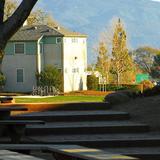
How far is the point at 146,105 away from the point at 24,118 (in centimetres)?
387

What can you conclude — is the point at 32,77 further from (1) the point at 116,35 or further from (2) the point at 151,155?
(2) the point at 151,155

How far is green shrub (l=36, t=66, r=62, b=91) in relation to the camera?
50.9 m

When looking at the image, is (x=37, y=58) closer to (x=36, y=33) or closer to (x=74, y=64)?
(x=36, y=33)

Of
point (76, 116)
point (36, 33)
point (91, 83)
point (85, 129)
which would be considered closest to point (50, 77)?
point (36, 33)

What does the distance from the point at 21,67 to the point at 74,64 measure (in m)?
4.96

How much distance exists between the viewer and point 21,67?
53344 millimetres

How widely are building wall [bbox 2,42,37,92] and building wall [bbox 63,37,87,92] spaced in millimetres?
2682

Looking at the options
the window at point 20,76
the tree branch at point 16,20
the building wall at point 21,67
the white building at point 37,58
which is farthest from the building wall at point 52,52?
the tree branch at point 16,20

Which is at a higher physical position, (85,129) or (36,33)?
(36,33)

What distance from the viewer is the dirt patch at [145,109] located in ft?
53.9

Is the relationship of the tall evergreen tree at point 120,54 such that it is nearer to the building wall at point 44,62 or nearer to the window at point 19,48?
the building wall at point 44,62

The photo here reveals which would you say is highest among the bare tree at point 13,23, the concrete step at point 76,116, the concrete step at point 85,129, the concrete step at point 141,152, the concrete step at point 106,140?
the bare tree at point 13,23

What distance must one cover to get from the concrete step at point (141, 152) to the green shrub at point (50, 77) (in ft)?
121

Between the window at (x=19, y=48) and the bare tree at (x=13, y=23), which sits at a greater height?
the window at (x=19, y=48)
